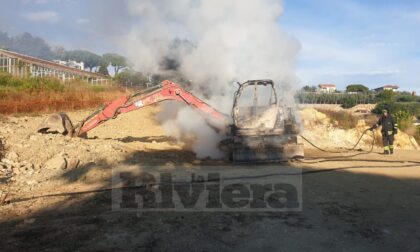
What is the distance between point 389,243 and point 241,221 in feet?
6.91

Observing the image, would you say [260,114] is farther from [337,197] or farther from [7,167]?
[7,167]

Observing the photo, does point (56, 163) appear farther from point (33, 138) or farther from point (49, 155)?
point (33, 138)

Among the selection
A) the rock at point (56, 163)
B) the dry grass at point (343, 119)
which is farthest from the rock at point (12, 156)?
the dry grass at point (343, 119)

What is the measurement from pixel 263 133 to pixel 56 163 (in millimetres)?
5444

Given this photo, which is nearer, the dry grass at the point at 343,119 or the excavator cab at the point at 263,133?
the excavator cab at the point at 263,133

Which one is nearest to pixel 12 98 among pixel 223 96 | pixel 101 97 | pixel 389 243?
pixel 101 97

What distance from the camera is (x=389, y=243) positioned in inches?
230

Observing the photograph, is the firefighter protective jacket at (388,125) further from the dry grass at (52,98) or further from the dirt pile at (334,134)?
the dry grass at (52,98)

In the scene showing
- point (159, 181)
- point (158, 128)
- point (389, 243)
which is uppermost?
point (158, 128)

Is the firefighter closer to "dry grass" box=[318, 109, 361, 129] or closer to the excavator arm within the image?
"dry grass" box=[318, 109, 361, 129]

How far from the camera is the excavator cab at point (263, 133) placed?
38.0 feet

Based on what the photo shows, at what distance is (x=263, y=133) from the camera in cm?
1186

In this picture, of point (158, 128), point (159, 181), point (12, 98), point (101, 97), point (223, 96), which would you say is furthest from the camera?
point (101, 97)

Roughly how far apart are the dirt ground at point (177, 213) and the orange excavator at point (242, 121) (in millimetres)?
533
